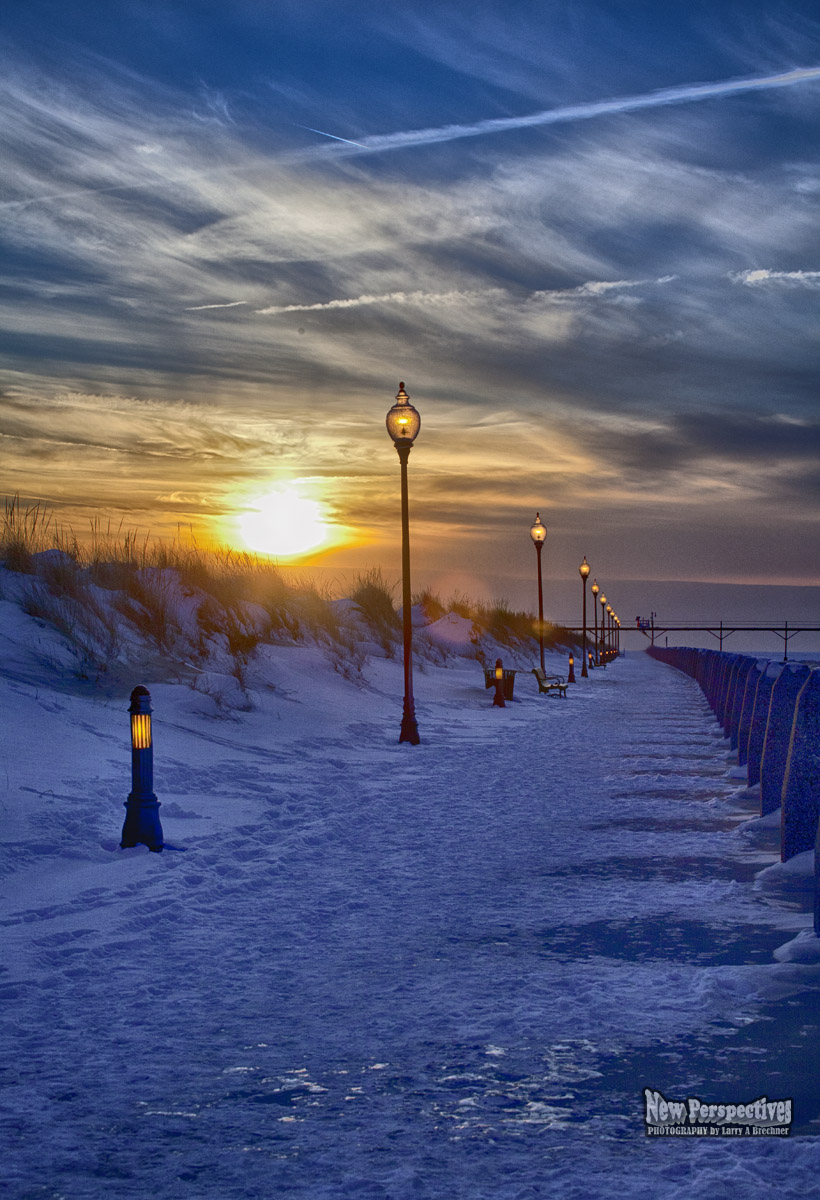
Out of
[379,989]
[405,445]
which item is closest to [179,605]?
[405,445]

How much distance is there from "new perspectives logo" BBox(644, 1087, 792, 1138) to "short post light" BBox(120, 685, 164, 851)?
5343 millimetres

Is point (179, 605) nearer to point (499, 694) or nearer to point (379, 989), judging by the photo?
point (499, 694)

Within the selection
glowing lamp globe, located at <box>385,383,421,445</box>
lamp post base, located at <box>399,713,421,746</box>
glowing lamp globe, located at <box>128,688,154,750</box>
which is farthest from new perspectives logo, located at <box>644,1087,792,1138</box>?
glowing lamp globe, located at <box>385,383,421,445</box>

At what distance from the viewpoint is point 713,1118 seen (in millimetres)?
3746

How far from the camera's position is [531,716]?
2433cm

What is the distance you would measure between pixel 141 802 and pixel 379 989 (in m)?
3.78

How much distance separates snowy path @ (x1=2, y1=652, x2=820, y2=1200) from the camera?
11.4 feet

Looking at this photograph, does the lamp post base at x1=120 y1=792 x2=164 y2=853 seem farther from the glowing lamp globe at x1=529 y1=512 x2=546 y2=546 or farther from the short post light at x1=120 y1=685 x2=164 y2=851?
the glowing lamp globe at x1=529 y1=512 x2=546 y2=546

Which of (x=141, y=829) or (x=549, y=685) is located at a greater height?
(x=141, y=829)

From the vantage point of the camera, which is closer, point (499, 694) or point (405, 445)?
point (405, 445)

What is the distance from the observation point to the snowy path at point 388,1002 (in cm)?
347

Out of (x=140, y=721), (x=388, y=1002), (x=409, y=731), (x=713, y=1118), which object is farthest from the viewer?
(x=409, y=731)

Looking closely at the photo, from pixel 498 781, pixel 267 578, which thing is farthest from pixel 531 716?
pixel 498 781

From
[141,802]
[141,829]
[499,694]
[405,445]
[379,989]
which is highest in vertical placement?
[405,445]
